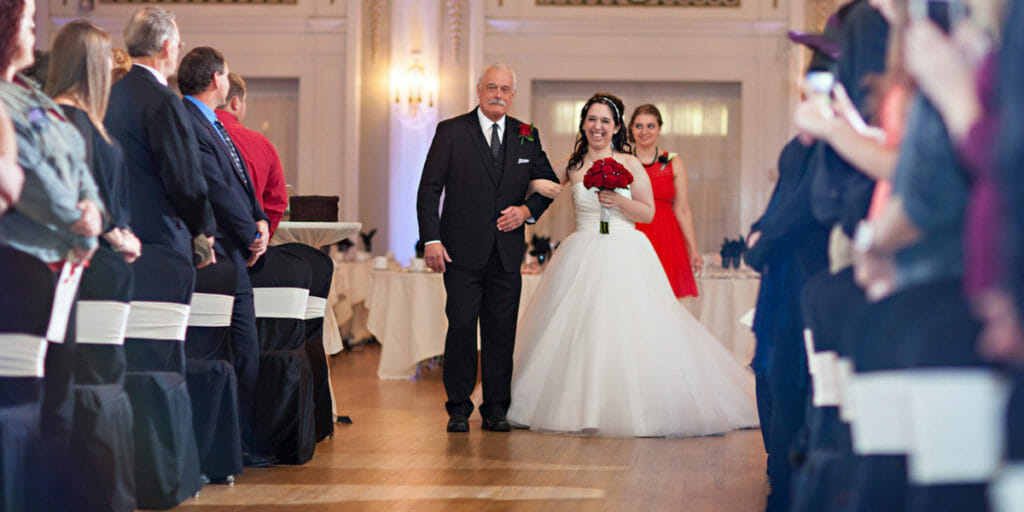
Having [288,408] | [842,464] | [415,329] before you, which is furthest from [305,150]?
[842,464]

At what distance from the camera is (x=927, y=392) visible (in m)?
1.68

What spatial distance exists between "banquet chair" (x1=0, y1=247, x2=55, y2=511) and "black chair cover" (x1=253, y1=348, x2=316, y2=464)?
1710 millimetres

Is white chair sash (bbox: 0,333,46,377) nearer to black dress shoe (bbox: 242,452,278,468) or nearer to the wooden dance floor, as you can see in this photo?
the wooden dance floor

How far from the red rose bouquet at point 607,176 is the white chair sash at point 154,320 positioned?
2545mm

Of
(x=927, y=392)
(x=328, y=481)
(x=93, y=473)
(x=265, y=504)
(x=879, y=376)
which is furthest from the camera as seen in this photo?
(x=328, y=481)

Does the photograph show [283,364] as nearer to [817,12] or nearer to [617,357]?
[617,357]

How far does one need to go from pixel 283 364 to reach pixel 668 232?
3.06 metres

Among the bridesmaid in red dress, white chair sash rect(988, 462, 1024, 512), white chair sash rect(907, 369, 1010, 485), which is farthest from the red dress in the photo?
white chair sash rect(988, 462, 1024, 512)

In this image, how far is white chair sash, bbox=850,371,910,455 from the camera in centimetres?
187

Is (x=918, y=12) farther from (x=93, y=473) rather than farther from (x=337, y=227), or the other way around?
(x=337, y=227)

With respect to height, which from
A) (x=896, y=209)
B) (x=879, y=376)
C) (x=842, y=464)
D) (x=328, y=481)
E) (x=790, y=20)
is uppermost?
(x=790, y=20)

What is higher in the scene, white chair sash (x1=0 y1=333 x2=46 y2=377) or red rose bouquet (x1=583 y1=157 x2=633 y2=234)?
red rose bouquet (x1=583 y1=157 x2=633 y2=234)

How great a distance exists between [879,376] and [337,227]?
11.0 ft

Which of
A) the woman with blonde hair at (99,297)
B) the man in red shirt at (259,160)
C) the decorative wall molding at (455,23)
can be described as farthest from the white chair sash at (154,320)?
the decorative wall molding at (455,23)
